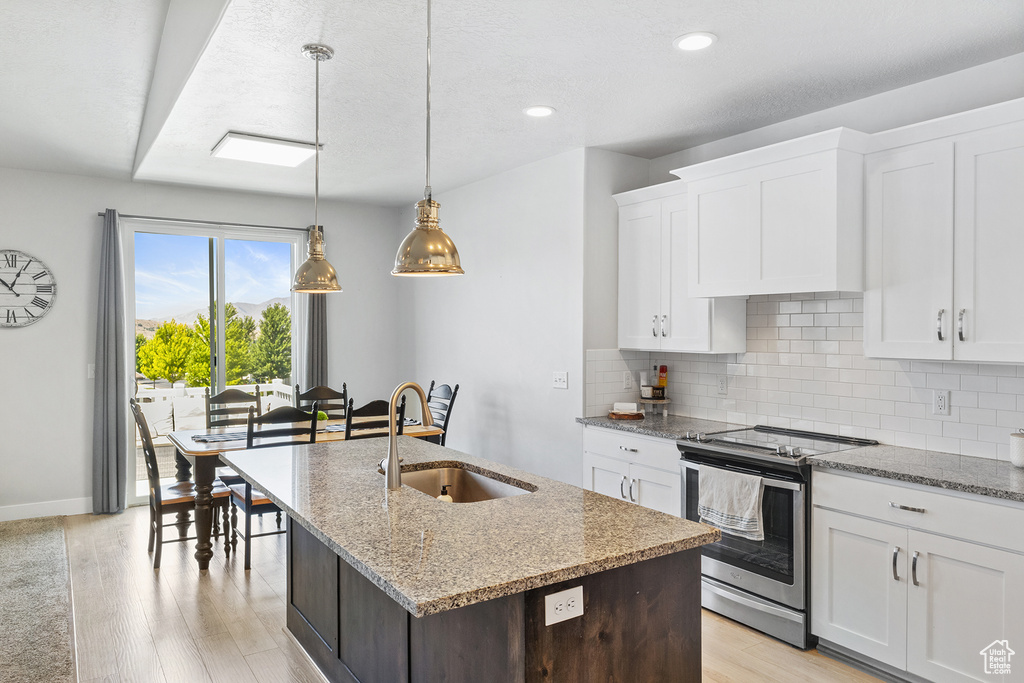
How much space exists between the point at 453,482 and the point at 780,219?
206 cm

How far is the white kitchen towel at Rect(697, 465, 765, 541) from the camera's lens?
312cm

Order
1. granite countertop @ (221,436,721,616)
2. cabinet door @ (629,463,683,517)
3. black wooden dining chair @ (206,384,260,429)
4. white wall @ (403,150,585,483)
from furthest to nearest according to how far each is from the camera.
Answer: black wooden dining chair @ (206,384,260,429) → white wall @ (403,150,585,483) → cabinet door @ (629,463,683,517) → granite countertop @ (221,436,721,616)

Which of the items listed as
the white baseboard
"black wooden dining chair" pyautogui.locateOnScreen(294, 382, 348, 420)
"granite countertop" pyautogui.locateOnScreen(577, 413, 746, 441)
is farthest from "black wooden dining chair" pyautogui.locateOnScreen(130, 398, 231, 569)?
"granite countertop" pyautogui.locateOnScreen(577, 413, 746, 441)

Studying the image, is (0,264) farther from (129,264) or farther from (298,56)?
(298,56)

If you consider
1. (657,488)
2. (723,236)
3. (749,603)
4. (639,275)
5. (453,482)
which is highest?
(723,236)

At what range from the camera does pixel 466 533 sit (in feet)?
6.09

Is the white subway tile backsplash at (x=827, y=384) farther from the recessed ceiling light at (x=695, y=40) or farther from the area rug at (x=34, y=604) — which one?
the area rug at (x=34, y=604)

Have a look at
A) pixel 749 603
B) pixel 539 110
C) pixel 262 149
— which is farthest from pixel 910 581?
pixel 262 149

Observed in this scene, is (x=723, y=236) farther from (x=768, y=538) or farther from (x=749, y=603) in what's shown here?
(x=749, y=603)

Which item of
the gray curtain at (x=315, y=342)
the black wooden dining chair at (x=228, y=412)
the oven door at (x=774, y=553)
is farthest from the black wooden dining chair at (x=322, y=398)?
the oven door at (x=774, y=553)

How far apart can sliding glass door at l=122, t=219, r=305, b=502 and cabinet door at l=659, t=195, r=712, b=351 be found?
11.9 feet

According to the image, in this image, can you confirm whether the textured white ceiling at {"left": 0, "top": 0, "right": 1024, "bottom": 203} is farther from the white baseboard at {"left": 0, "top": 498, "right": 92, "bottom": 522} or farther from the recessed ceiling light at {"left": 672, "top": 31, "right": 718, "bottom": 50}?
the white baseboard at {"left": 0, "top": 498, "right": 92, "bottom": 522}

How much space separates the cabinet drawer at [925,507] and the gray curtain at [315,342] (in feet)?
14.8

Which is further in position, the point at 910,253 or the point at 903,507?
the point at 910,253
